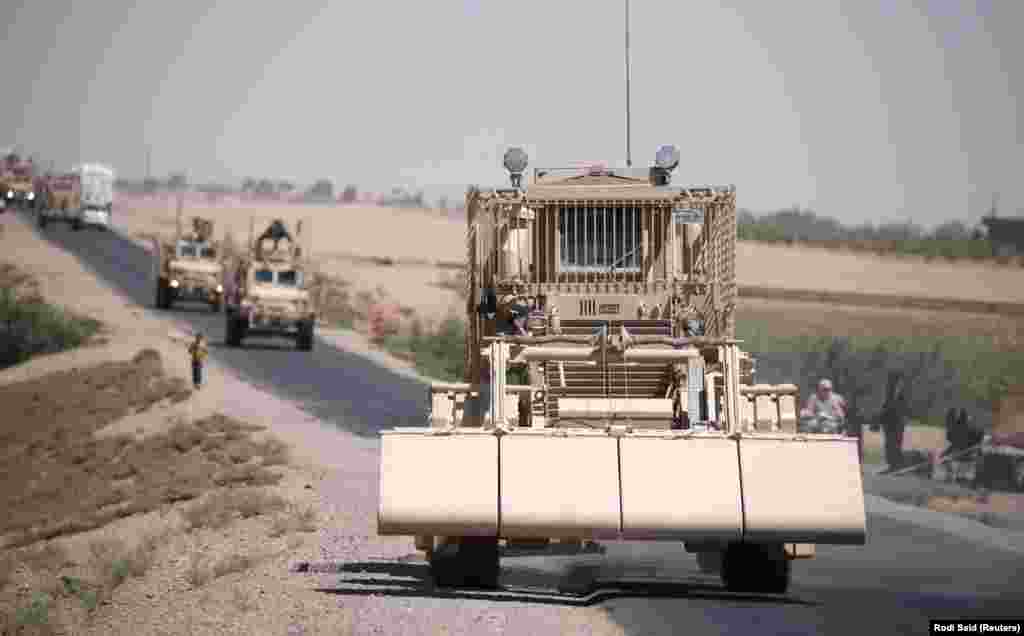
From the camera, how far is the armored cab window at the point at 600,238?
2075 cm

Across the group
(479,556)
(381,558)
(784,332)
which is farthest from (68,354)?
(479,556)

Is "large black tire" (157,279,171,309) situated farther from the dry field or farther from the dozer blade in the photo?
the dozer blade

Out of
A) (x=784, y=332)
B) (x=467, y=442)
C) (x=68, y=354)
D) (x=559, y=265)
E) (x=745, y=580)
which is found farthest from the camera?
(x=784, y=332)

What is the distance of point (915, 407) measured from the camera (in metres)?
45.0

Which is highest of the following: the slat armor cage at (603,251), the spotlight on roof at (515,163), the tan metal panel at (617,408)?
the spotlight on roof at (515,163)

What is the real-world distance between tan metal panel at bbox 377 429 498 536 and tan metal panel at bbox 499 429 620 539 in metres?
0.15

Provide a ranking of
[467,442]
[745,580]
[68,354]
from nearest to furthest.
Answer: [467,442], [745,580], [68,354]

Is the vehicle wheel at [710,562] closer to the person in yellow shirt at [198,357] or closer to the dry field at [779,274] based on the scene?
the person in yellow shirt at [198,357]

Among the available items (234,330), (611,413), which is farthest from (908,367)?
(611,413)

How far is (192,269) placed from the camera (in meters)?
65.8

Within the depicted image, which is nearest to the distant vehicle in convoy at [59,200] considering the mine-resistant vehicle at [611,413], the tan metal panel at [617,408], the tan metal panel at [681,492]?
the mine-resistant vehicle at [611,413]

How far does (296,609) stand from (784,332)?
4633 cm

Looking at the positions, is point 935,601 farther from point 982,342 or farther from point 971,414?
point 982,342

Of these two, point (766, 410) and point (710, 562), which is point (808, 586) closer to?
point (710, 562)
